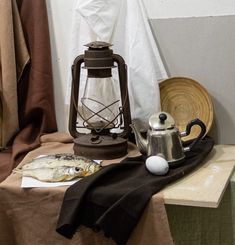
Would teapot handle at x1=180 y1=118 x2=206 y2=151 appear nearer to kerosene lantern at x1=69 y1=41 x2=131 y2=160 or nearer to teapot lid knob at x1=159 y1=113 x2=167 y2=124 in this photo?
teapot lid knob at x1=159 y1=113 x2=167 y2=124

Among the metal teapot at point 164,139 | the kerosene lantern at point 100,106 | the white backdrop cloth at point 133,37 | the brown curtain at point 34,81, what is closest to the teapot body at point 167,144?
the metal teapot at point 164,139

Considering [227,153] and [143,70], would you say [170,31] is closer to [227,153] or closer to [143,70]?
[143,70]

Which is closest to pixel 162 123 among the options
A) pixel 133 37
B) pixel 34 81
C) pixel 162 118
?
pixel 162 118

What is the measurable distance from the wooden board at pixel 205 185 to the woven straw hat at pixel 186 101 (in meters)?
0.20

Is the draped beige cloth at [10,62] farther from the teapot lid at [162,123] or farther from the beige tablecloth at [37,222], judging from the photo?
the teapot lid at [162,123]

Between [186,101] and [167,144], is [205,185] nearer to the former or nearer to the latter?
[167,144]

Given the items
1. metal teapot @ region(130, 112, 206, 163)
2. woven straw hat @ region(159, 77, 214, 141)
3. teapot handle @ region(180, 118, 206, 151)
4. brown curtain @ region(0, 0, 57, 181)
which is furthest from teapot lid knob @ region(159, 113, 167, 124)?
brown curtain @ region(0, 0, 57, 181)

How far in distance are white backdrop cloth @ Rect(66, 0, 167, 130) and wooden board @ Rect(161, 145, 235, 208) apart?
32 cm

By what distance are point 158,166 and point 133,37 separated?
570 millimetres

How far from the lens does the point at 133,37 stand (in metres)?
1.66

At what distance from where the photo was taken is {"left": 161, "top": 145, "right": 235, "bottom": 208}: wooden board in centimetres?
117

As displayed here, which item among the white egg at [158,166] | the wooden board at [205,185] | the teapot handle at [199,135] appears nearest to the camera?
the wooden board at [205,185]

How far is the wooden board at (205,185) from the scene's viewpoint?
3.85 feet

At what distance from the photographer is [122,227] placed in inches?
46.7
